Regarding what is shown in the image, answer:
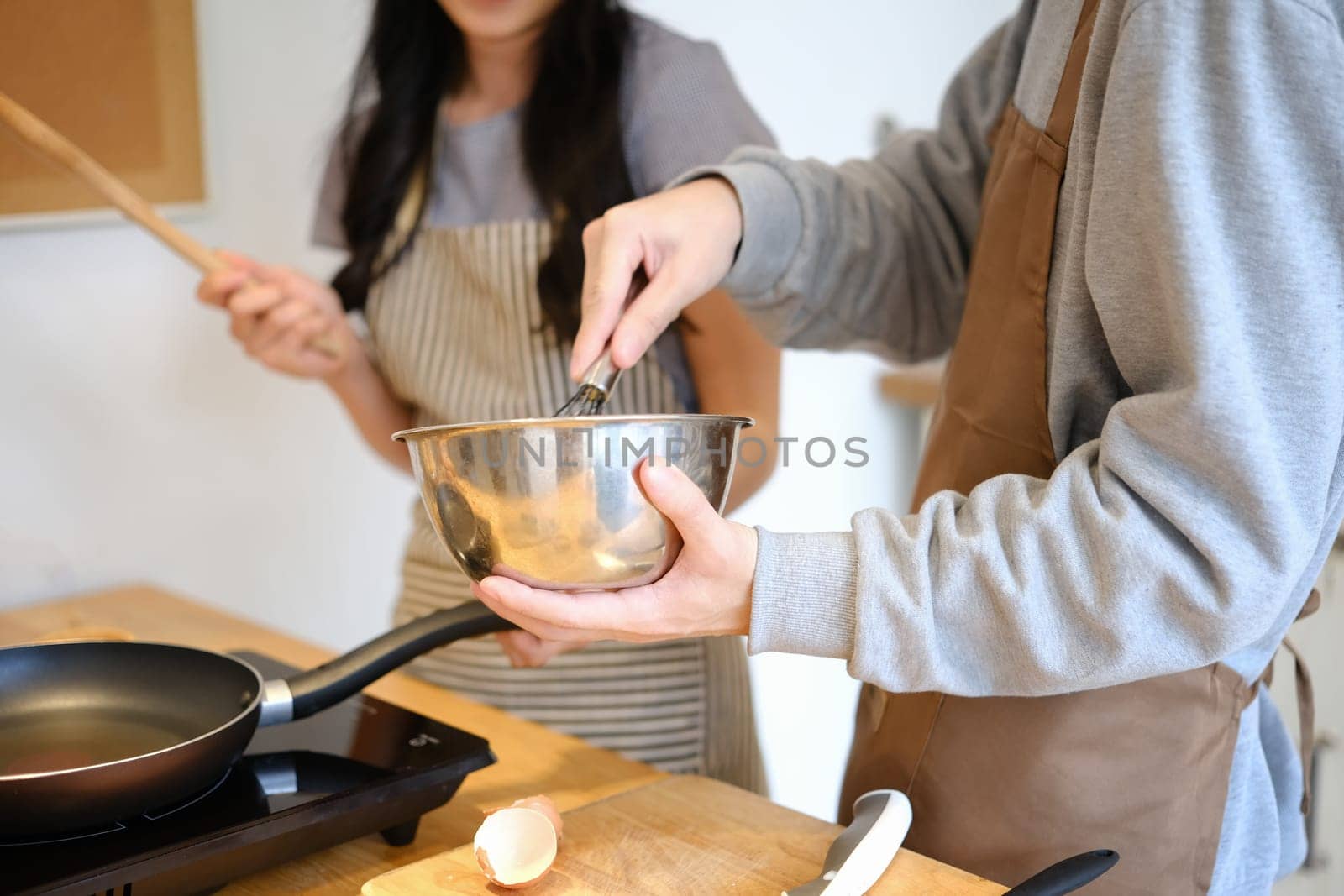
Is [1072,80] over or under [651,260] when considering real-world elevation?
over

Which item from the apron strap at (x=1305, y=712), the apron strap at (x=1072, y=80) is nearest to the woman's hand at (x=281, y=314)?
the apron strap at (x=1072, y=80)

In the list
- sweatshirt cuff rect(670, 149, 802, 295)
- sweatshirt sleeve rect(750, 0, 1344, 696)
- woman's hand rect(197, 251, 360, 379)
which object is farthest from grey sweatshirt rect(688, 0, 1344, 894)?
woman's hand rect(197, 251, 360, 379)

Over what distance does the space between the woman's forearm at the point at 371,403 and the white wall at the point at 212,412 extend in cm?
33

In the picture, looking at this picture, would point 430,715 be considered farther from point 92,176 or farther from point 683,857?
point 92,176

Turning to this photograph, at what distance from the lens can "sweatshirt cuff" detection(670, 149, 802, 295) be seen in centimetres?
76

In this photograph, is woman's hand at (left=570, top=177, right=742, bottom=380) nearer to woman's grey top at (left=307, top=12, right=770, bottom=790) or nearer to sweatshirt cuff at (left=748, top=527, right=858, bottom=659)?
sweatshirt cuff at (left=748, top=527, right=858, bottom=659)

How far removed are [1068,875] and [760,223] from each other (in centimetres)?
46

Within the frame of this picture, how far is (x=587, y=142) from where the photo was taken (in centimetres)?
105

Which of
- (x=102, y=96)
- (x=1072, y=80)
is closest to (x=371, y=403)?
(x=102, y=96)

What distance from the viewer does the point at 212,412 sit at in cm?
154

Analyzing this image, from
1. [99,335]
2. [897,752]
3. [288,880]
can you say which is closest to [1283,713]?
[897,752]

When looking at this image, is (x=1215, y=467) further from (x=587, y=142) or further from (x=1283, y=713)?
(x=1283, y=713)

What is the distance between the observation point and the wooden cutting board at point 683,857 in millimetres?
585

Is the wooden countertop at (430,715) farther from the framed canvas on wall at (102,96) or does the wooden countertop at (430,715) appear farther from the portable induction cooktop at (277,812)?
the framed canvas on wall at (102,96)
